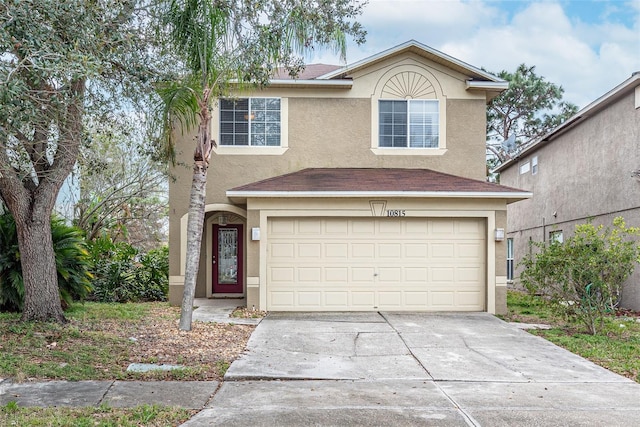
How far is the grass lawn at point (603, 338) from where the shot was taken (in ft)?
26.6

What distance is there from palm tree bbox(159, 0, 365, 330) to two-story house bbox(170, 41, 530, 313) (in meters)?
2.40

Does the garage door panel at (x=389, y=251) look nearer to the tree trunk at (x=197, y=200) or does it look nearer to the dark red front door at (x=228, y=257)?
the dark red front door at (x=228, y=257)

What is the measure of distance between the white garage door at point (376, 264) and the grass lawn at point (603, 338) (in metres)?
1.49

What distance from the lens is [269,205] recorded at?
12.6 m

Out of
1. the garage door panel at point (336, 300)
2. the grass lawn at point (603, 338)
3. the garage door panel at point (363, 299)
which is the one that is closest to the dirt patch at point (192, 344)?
the garage door panel at point (336, 300)

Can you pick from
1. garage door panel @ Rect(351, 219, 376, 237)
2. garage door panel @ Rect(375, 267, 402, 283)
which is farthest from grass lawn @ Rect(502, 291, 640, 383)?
garage door panel @ Rect(351, 219, 376, 237)

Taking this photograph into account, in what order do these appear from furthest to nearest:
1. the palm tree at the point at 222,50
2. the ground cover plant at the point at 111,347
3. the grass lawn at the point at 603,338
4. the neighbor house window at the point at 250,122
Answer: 1. the neighbor house window at the point at 250,122
2. the palm tree at the point at 222,50
3. the grass lawn at the point at 603,338
4. the ground cover plant at the point at 111,347

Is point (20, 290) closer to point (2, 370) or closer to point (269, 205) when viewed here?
point (2, 370)

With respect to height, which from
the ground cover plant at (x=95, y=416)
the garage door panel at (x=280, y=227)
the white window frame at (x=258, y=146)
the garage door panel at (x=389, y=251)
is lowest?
the ground cover plant at (x=95, y=416)

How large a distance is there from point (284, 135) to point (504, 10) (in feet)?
55.1

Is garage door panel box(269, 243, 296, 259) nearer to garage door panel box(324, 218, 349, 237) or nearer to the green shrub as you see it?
garage door panel box(324, 218, 349, 237)

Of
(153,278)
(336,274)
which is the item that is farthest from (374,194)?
(153,278)

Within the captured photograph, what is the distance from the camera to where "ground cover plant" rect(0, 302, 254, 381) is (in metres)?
7.05

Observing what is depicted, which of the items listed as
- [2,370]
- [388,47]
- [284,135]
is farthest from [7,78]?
[388,47]
